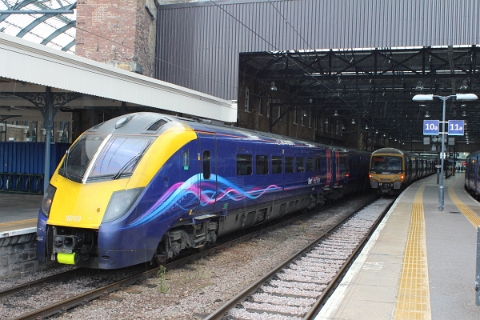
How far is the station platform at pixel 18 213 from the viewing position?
877cm

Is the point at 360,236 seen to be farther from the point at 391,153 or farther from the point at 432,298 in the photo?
the point at 391,153

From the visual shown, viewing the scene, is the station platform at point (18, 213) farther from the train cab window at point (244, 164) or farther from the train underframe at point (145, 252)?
the train cab window at point (244, 164)

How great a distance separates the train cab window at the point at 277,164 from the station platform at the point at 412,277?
333 centimetres

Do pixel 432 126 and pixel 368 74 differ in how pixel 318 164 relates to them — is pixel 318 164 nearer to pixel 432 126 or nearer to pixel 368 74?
pixel 432 126

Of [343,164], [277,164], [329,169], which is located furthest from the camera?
[343,164]

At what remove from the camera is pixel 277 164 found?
13.8 m

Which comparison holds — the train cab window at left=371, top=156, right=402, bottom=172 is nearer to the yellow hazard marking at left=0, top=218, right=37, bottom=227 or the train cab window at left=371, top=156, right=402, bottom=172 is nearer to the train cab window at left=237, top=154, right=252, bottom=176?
the train cab window at left=237, top=154, right=252, bottom=176

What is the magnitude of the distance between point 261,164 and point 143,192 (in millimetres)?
5471

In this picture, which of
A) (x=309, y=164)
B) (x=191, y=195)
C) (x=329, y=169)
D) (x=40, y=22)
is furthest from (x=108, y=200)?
(x=40, y=22)

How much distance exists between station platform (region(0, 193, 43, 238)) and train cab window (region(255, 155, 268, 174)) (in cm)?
548

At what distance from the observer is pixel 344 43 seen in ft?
71.4

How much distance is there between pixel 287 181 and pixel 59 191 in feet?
26.9

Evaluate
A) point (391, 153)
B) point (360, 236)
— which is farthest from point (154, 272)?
point (391, 153)

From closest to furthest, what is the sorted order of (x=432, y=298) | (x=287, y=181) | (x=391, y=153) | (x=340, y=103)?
(x=432, y=298) < (x=287, y=181) < (x=391, y=153) < (x=340, y=103)
